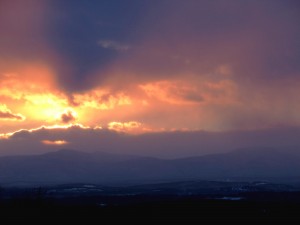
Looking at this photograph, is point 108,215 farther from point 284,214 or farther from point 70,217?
point 284,214

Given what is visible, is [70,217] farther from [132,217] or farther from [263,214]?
[263,214]

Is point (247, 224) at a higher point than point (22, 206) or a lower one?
lower

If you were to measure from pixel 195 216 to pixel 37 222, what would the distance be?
35.6 metres

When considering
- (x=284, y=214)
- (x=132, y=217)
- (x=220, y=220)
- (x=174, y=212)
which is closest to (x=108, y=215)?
(x=132, y=217)

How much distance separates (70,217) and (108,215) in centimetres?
954

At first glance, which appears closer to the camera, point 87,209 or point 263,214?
point 263,214

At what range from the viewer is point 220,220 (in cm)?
10831

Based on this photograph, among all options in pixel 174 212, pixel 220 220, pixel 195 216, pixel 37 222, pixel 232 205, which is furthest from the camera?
pixel 232 205

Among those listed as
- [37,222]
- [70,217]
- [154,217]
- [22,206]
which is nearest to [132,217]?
[154,217]

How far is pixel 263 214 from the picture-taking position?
4702 inches

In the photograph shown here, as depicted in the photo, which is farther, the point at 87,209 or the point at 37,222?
the point at 87,209

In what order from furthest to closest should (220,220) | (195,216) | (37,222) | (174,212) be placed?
(174,212) < (195,216) < (220,220) < (37,222)

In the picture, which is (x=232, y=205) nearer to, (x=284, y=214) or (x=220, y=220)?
(x=284, y=214)

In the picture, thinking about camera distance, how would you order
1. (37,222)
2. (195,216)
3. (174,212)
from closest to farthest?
(37,222) < (195,216) < (174,212)
